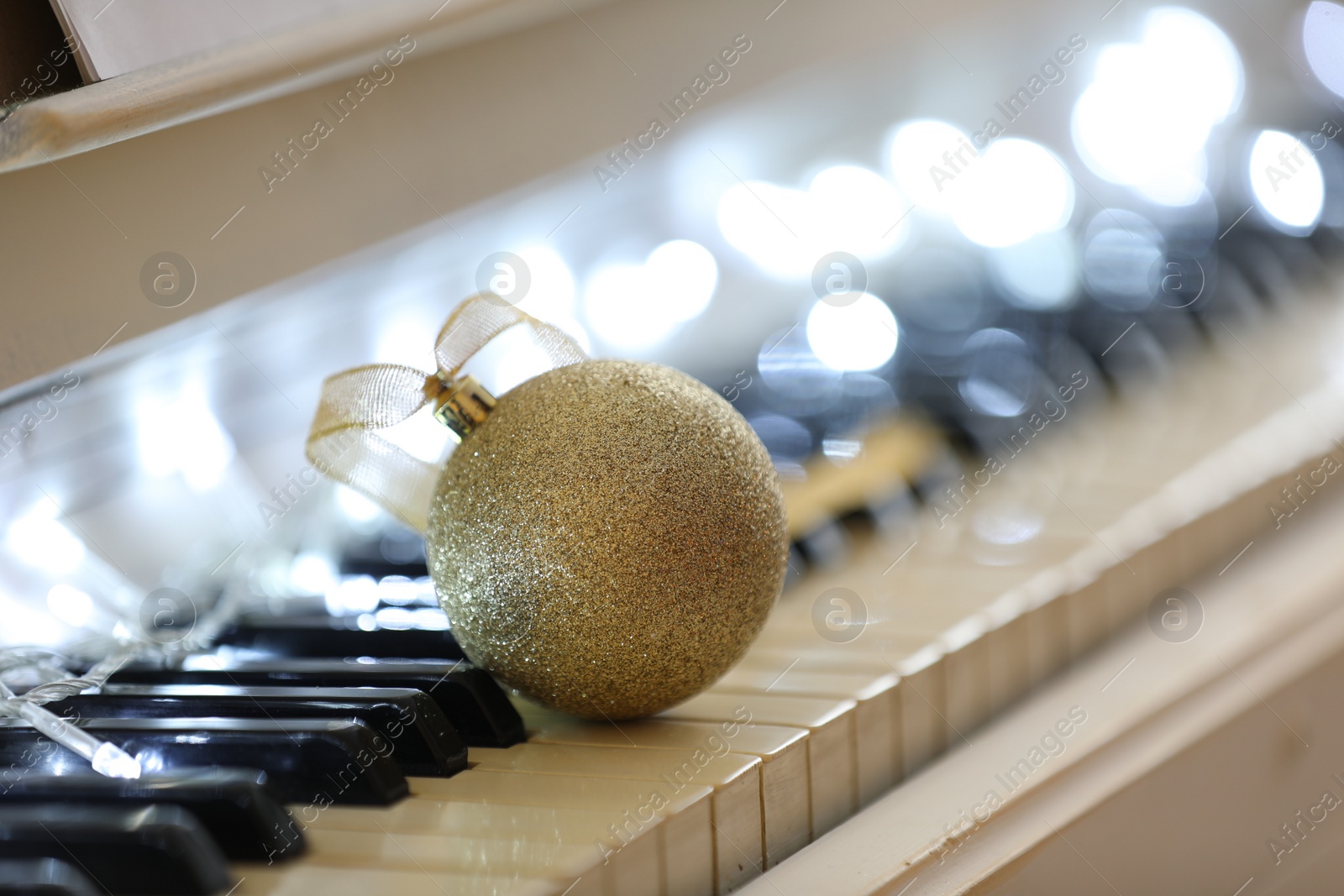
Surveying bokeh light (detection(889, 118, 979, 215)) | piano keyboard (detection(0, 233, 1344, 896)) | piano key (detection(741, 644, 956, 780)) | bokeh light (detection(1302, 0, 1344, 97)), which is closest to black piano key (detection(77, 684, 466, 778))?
piano keyboard (detection(0, 233, 1344, 896))

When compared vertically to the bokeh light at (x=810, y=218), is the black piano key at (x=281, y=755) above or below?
below

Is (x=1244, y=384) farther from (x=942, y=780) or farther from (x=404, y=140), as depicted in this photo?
(x=404, y=140)

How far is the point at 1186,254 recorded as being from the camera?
1.78 m

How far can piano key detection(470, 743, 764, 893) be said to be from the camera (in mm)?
650

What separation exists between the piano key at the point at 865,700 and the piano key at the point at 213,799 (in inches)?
12.5

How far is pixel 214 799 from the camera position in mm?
555

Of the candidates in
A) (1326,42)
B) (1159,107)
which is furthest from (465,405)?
(1326,42)

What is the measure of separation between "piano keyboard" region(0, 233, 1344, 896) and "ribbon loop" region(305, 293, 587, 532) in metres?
0.12

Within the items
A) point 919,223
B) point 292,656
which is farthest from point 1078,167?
point 292,656

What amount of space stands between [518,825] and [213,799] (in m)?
0.15

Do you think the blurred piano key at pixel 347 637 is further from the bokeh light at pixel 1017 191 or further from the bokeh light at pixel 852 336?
the bokeh light at pixel 1017 191

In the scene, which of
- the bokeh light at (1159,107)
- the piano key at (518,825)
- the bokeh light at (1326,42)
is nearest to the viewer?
the piano key at (518,825)

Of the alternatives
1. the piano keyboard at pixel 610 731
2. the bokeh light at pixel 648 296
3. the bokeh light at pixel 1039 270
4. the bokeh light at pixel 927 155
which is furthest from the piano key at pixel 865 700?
the bokeh light at pixel 927 155

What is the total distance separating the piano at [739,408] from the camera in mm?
636
